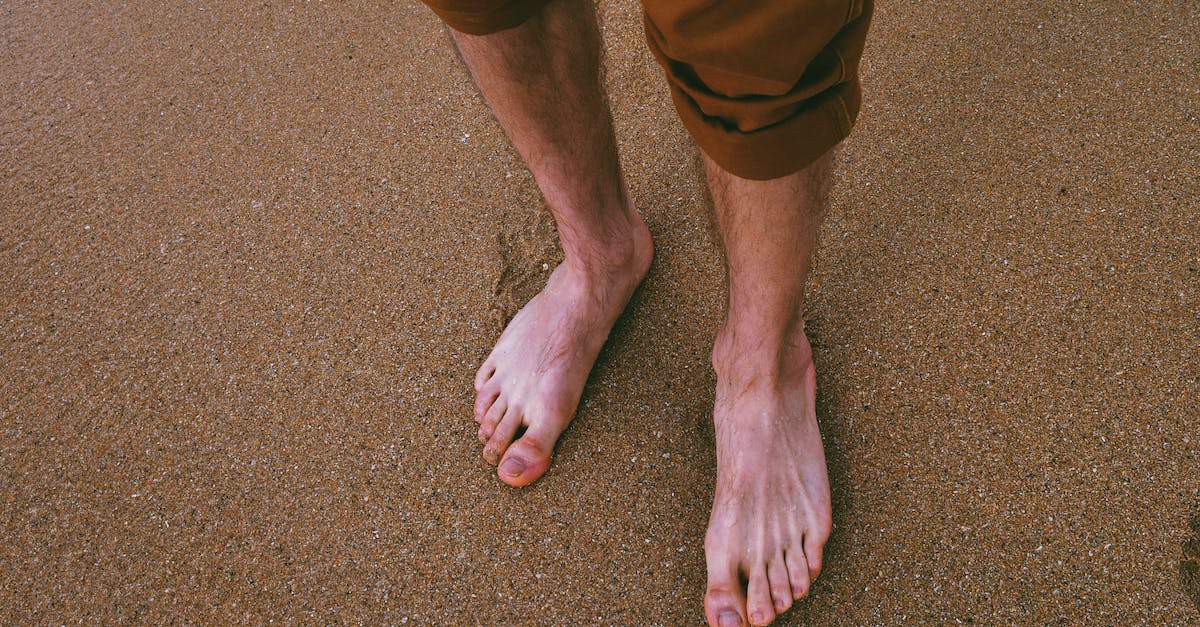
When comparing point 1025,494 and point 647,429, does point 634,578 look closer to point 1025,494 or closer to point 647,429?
point 647,429

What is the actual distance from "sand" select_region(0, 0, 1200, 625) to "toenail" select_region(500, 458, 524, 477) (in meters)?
0.04

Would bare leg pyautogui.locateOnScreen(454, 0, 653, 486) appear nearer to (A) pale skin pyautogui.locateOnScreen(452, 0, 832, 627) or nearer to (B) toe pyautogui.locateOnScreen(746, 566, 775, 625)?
(A) pale skin pyautogui.locateOnScreen(452, 0, 832, 627)

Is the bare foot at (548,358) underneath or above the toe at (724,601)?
above

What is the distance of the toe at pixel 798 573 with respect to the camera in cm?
95

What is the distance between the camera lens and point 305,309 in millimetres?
1324

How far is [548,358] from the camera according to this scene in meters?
1.15

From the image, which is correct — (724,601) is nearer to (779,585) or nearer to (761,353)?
(779,585)

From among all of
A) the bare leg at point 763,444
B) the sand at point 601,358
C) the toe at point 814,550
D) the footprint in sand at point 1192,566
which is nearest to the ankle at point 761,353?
the bare leg at point 763,444

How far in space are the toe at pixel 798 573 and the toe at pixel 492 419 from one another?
479mm

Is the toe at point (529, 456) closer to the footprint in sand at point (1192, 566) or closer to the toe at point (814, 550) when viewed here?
the toe at point (814, 550)

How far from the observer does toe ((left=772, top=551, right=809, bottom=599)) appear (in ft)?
3.11

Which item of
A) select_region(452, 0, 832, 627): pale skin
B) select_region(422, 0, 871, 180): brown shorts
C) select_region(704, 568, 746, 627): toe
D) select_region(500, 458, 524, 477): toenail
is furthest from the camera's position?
select_region(500, 458, 524, 477): toenail

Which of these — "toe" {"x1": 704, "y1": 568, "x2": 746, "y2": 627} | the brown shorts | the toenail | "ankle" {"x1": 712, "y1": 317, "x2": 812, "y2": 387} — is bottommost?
"toe" {"x1": 704, "y1": 568, "x2": 746, "y2": 627}

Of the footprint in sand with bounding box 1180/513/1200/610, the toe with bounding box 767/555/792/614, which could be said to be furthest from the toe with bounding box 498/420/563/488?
the footprint in sand with bounding box 1180/513/1200/610
